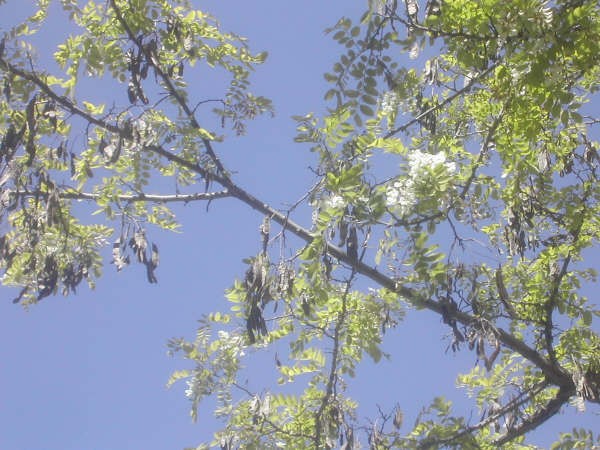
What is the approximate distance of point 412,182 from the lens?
3.75 metres

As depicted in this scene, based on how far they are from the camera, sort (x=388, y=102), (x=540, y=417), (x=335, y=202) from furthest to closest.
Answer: (x=540, y=417), (x=388, y=102), (x=335, y=202)

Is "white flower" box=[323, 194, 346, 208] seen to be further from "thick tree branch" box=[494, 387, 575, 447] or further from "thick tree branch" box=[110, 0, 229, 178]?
"thick tree branch" box=[494, 387, 575, 447]

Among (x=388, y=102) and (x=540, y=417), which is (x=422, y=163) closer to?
(x=388, y=102)

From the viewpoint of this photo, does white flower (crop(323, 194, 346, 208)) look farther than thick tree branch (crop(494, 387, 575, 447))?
No

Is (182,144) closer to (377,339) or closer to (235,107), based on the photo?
(235,107)

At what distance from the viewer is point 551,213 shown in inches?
193

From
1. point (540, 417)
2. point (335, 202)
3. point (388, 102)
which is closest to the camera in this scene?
point (335, 202)

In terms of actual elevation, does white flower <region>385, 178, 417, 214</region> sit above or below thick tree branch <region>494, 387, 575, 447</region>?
Result: above

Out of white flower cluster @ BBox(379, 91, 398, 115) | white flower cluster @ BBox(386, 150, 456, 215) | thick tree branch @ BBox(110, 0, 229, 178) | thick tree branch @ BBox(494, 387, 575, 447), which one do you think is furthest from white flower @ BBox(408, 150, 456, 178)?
thick tree branch @ BBox(494, 387, 575, 447)

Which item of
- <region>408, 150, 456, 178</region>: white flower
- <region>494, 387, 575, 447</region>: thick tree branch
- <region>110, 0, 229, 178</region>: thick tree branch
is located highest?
<region>110, 0, 229, 178</region>: thick tree branch

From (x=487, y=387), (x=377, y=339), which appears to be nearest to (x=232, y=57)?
(x=377, y=339)

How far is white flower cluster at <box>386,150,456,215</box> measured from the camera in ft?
12.2

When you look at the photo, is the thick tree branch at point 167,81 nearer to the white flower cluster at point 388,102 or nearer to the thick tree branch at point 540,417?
the white flower cluster at point 388,102

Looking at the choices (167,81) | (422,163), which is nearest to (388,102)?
(422,163)
